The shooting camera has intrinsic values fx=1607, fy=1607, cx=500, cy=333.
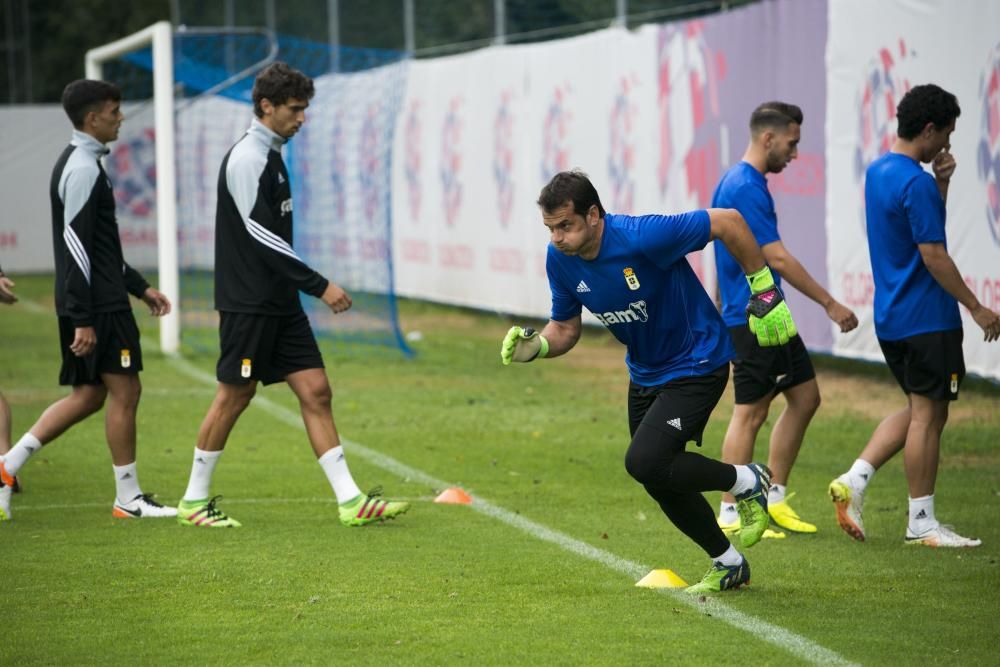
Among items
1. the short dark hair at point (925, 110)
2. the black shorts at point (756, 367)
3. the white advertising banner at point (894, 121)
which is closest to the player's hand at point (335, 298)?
the black shorts at point (756, 367)

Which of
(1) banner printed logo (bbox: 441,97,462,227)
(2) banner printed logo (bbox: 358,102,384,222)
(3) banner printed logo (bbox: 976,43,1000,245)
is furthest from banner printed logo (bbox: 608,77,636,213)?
(3) banner printed logo (bbox: 976,43,1000,245)

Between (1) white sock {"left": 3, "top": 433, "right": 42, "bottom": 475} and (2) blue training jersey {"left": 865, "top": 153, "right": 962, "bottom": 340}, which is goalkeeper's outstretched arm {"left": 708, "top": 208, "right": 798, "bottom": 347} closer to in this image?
(2) blue training jersey {"left": 865, "top": 153, "right": 962, "bottom": 340}

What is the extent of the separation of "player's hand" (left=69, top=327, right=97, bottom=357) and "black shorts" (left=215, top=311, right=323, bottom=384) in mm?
665

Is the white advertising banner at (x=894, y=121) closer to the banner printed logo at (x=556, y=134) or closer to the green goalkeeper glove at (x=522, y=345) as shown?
the banner printed logo at (x=556, y=134)

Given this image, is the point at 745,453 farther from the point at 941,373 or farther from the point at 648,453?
the point at 648,453

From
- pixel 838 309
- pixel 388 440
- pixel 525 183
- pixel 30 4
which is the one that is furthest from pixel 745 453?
pixel 30 4

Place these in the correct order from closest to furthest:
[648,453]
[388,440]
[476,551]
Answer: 1. [648,453]
2. [476,551]
3. [388,440]

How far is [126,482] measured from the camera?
873cm

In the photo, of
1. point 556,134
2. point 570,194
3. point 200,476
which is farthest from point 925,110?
point 556,134

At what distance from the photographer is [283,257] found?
27.4 ft

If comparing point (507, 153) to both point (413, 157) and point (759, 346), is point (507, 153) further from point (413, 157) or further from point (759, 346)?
point (759, 346)

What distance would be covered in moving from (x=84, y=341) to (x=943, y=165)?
449 cm

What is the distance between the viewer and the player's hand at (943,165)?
8.00 meters

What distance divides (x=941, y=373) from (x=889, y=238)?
71 cm
